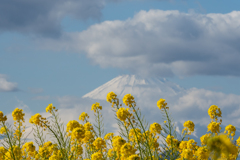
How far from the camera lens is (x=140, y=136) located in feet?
19.1

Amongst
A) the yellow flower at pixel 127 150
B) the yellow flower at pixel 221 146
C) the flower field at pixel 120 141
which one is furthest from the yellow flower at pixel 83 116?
the yellow flower at pixel 221 146

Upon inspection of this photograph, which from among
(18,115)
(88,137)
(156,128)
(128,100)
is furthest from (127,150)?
(18,115)

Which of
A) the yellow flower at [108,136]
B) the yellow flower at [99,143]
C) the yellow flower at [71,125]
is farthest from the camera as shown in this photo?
the yellow flower at [108,136]

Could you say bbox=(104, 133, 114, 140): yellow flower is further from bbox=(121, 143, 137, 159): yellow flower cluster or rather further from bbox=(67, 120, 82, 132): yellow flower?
bbox=(121, 143, 137, 159): yellow flower cluster

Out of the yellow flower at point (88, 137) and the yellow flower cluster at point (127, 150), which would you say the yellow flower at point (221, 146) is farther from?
the yellow flower at point (88, 137)

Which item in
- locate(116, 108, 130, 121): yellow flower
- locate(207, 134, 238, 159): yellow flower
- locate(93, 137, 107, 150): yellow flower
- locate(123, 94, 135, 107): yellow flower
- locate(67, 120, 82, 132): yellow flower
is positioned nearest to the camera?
locate(207, 134, 238, 159): yellow flower

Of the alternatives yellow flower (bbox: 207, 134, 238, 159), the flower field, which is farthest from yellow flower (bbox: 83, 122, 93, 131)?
yellow flower (bbox: 207, 134, 238, 159)

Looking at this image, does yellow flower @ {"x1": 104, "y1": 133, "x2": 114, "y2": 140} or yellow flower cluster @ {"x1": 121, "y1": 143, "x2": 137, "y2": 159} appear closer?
yellow flower cluster @ {"x1": 121, "y1": 143, "x2": 137, "y2": 159}

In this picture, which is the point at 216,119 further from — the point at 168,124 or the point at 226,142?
the point at 226,142

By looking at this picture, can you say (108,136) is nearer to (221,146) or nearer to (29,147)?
(29,147)

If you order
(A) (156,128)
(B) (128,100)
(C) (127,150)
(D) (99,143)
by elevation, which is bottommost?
(C) (127,150)

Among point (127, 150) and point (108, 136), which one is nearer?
point (127, 150)

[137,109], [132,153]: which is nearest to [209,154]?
[132,153]

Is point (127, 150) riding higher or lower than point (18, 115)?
lower
